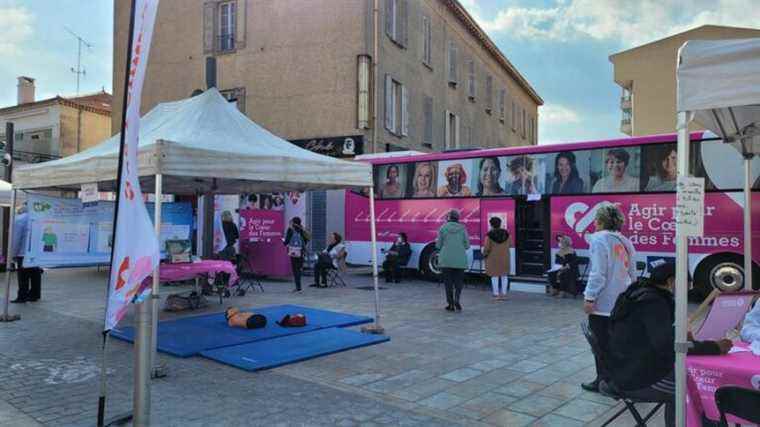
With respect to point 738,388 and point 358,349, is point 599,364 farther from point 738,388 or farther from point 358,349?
point 358,349

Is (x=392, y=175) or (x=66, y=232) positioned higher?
(x=392, y=175)

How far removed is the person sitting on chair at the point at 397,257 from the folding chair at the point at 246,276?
3.20 meters

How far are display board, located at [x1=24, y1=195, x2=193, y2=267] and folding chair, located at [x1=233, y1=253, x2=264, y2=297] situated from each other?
11.5 ft

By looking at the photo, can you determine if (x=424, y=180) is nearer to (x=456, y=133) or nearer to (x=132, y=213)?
(x=132, y=213)

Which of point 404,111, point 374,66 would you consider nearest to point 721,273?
point 374,66

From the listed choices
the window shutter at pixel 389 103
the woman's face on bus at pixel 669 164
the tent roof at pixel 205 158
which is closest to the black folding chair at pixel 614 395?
the tent roof at pixel 205 158

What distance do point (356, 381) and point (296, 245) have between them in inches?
280

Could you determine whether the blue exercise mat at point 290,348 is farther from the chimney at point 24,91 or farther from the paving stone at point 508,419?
the chimney at point 24,91

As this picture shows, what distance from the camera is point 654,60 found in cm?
2844

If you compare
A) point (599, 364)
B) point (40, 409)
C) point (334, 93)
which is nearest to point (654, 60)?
point (334, 93)

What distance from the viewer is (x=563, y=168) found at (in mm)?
12688

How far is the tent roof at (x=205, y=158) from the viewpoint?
6.00 meters

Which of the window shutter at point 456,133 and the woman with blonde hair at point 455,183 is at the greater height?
the window shutter at point 456,133

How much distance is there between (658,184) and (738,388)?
9583 mm
